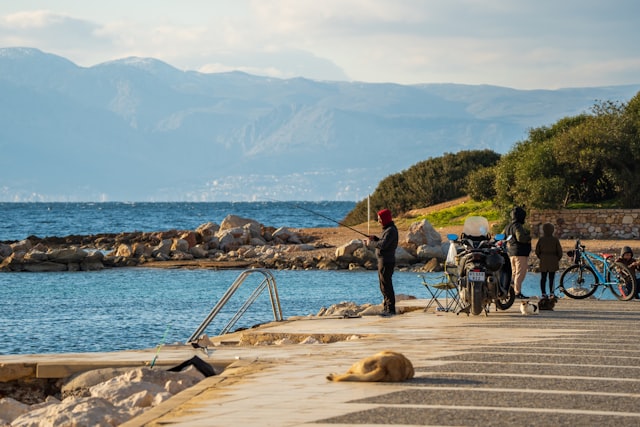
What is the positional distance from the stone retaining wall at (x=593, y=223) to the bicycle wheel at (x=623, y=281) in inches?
844

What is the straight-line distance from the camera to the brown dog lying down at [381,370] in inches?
361

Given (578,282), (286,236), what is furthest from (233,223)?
(578,282)

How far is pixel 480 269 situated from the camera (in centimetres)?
1611

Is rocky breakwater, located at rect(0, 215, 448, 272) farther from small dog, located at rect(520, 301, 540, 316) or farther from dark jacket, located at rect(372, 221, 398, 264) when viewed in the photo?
dark jacket, located at rect(372, 221, 398, 264)

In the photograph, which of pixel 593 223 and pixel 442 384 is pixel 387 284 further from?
pixel 593 223

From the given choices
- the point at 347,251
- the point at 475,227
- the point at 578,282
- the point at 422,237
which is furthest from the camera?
the point at 422,237

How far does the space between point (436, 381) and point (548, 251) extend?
11.4 metres

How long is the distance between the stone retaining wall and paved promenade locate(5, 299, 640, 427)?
91.6ft

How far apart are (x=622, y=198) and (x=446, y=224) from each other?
9684 millimetres

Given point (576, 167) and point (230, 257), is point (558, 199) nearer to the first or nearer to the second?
point (576, 167)

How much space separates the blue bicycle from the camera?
2056cm

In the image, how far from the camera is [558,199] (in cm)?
4388

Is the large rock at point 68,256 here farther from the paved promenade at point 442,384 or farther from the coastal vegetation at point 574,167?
the paved promenade at point 442,384

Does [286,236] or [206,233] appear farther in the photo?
[286,236]
